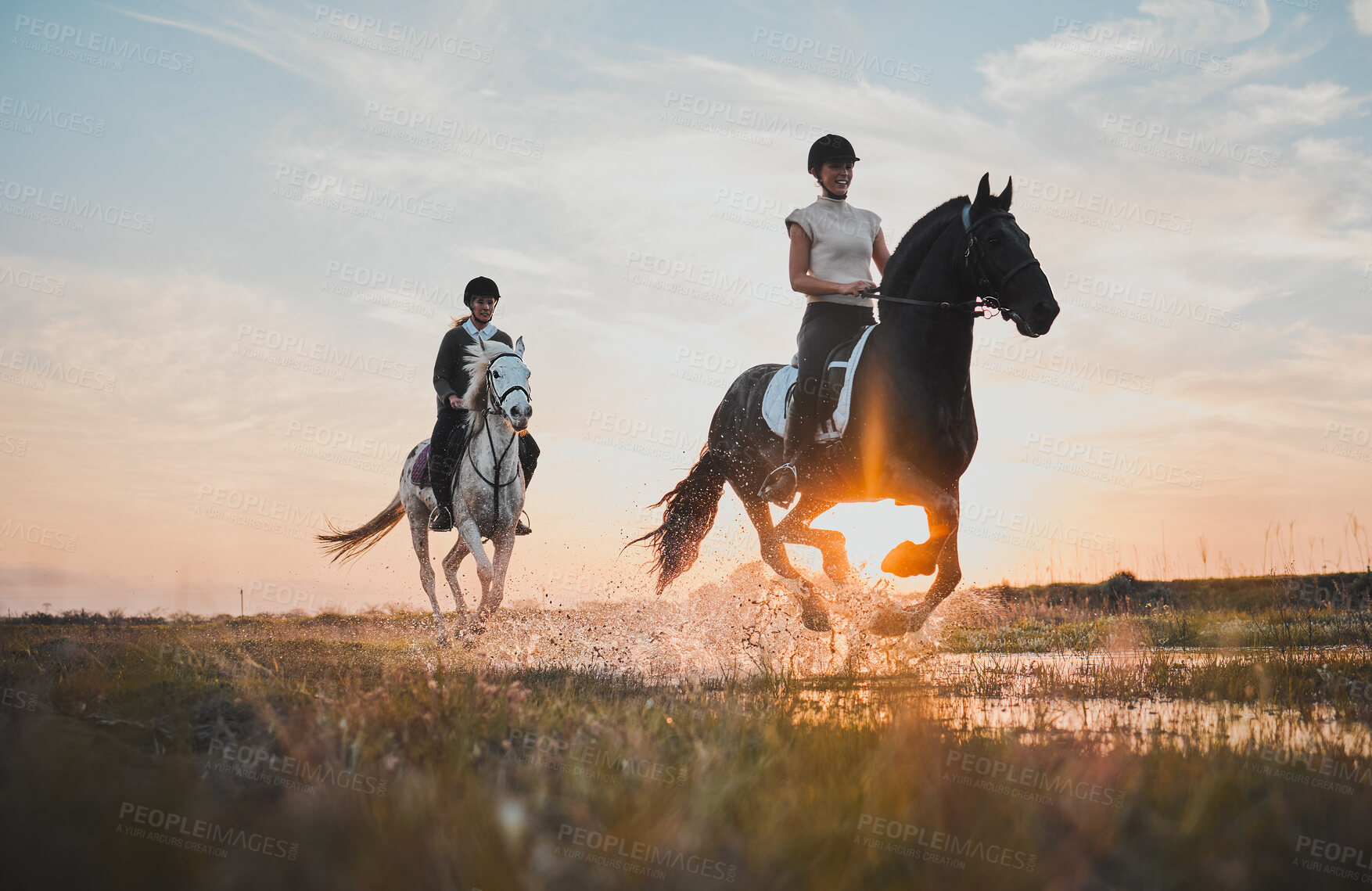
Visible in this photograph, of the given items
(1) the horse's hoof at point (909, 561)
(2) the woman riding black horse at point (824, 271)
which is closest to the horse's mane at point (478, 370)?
(2) the woman riding black horse at point (824, 271)

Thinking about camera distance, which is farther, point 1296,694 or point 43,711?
point 1296,694

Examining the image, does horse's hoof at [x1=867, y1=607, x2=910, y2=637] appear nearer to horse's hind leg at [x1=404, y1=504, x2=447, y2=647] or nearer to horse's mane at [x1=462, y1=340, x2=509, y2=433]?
horse's mane at [x1=462, y1=340, x2=509, y2=433]

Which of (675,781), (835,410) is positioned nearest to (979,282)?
(835,410)

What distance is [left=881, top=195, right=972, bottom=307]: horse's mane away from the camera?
7129mm

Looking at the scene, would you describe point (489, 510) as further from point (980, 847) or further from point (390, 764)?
point (980, 847)

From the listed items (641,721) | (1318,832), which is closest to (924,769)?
(1318,832)

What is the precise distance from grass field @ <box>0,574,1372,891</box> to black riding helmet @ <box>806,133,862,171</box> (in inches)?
189

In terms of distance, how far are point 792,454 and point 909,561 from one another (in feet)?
6.12

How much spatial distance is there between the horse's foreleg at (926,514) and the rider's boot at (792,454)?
3.95ft

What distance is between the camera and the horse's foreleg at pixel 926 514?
266 inches

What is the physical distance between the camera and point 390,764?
3.23 m

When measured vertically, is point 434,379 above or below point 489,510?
above

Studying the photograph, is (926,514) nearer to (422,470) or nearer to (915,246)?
(915,246)

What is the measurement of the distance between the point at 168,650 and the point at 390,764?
5867mm
